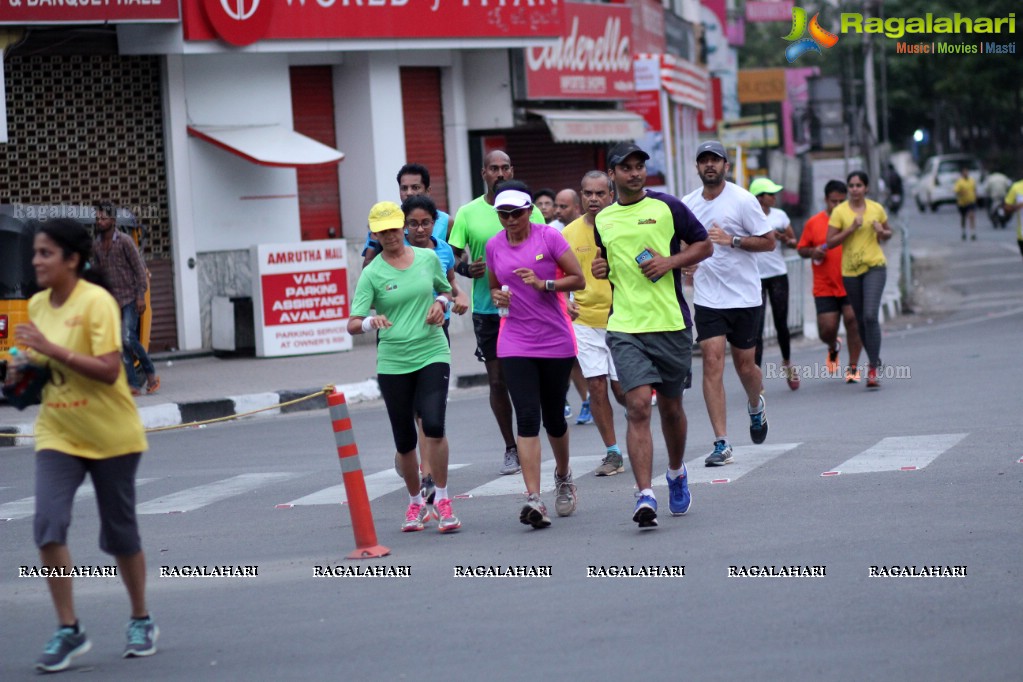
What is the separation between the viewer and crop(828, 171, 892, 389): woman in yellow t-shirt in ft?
47.2

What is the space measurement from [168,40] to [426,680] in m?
15.5

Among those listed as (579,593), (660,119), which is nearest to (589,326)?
(579,593)

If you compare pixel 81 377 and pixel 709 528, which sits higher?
pixel 81 377

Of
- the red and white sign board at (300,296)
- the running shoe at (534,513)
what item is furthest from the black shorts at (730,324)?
the red and white sign board at (300,296)

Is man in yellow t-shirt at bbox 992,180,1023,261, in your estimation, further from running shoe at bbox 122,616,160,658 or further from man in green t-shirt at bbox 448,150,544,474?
running shoe at bbox 122,616,160,658

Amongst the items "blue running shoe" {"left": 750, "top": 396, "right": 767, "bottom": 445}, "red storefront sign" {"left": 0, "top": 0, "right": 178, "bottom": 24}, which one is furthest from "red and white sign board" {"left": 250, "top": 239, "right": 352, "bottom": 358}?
"blue running shoe" {"left": 750, "top": 396, "right": 767, "bottom": 445}

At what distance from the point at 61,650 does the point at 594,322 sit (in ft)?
18.4

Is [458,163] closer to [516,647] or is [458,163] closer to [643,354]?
[643,354]

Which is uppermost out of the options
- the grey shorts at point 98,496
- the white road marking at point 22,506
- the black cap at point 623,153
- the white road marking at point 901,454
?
the black cap at point 623,153

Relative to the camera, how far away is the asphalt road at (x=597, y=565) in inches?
228

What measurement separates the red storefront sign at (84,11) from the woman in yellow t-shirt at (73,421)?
42.4 feet

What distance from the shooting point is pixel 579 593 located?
682 centimetres

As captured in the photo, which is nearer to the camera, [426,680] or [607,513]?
[426,680]

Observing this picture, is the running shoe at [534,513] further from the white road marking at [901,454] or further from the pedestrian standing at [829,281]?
the pedestrian standing at [829,281]
